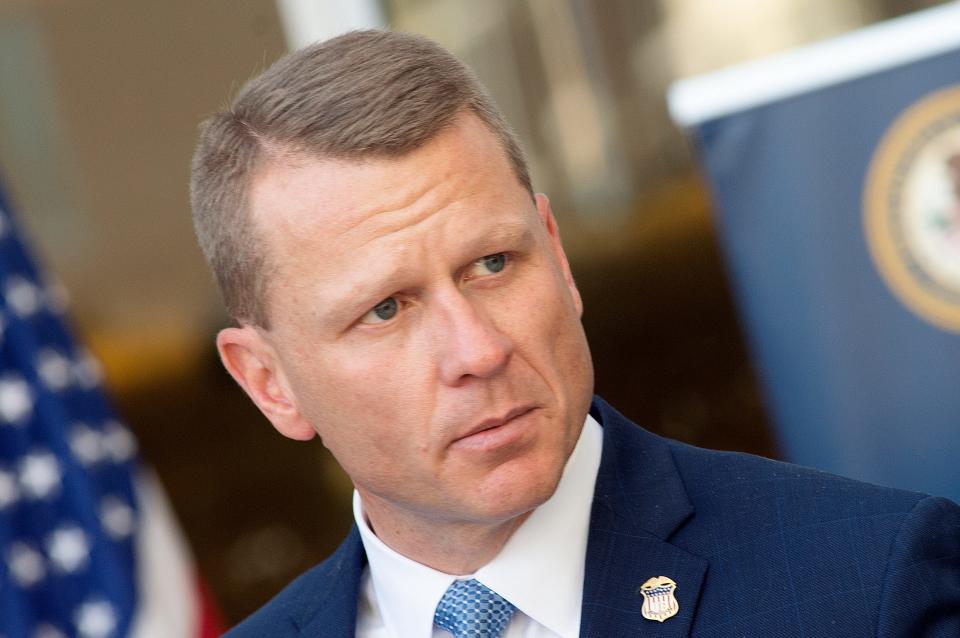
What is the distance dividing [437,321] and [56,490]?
216 centimetres

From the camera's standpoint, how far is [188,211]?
6.54 metres

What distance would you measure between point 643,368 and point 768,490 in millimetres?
5035

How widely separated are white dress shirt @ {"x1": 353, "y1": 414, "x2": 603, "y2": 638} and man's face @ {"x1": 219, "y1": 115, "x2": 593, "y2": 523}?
10 centimetres

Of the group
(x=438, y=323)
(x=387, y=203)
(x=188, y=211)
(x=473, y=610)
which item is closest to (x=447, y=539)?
(x=473, y=610)

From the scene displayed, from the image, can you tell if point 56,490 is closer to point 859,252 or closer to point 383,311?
point 859,252

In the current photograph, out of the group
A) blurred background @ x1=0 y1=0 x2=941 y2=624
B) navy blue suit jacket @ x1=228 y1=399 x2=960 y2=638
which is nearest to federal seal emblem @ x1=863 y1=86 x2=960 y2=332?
navy blue suit jacket @ x1=228 y1=399 x2=960 y2=638

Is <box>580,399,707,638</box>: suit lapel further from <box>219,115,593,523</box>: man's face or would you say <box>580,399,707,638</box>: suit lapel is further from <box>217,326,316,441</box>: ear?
<box>217,326,316,441</box>: ear

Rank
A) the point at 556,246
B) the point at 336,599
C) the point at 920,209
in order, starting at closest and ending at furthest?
the point at 556,246
the point at 336,599
the point at 920,209

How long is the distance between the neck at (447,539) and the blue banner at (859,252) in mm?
1337

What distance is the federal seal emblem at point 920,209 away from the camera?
265 cm

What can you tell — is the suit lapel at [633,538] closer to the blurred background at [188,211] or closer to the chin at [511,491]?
the chin at [511,491]

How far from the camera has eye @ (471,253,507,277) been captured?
4.88 feet

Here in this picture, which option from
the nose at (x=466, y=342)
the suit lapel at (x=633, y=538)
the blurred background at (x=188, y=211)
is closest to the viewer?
the nose at (x=466, y=342)

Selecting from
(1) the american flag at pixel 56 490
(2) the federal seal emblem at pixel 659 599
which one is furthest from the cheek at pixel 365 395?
(1) the american flag at pixel 56 490
